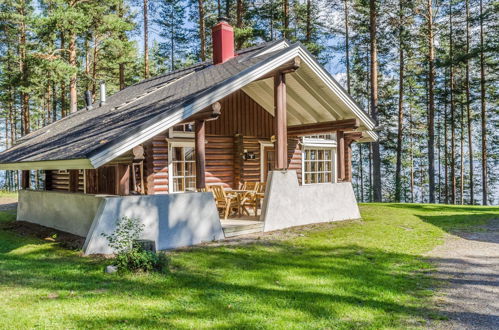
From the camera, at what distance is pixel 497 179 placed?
96.9ft

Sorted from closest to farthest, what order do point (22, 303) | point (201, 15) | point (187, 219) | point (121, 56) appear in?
point (22, 303)
point (187, 219)
point (201, 15)
point (121, 56)

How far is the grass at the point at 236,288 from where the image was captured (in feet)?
12.1

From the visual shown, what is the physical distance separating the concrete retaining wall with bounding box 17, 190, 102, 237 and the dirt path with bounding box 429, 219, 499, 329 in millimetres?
5862

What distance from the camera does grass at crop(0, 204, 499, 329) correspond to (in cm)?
370

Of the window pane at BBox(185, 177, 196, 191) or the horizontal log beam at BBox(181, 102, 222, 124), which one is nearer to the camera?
the horizontal log beam at BBox(181, 102, 222, 124)

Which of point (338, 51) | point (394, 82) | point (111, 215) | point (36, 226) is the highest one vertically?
point (338, 51)

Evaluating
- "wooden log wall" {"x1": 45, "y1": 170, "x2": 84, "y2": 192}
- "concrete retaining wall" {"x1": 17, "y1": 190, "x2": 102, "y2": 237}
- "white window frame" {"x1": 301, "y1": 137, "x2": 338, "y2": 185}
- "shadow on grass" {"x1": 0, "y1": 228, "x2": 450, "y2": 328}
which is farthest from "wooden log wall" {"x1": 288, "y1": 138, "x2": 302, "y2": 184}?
"concrete retaining wall" {"x1": 17, "y1": 190, "x2": 102, "y2": 237}

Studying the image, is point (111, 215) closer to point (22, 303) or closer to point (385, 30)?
point (22, 303)

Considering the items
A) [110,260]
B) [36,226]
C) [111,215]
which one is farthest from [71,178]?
[110,260]

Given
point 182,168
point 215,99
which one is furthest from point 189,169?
point 215,99

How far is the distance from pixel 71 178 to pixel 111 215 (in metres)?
4.23

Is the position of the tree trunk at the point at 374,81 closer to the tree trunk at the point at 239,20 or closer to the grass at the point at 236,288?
the tree trunk at the point at 239,20

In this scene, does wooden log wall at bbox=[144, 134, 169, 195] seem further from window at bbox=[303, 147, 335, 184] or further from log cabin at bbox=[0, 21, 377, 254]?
window at bbox=[303, 147, 335, 184]

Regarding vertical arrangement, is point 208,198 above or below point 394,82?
below
